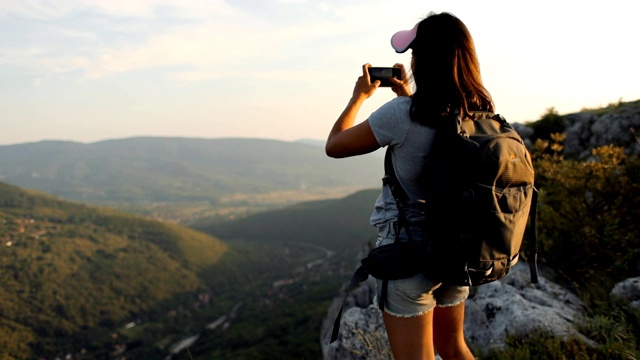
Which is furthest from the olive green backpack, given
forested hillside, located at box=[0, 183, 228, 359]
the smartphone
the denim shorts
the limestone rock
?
forested hillside, located at box=[0, 183, 228, 359]

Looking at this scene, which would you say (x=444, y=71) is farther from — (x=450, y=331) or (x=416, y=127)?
(x=450, y=331)

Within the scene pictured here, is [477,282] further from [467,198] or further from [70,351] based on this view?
[70,351]

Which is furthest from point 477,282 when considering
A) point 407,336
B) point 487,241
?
point 407,336

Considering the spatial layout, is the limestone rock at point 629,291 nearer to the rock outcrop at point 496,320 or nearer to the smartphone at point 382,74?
the rock outcrop at point 496,320

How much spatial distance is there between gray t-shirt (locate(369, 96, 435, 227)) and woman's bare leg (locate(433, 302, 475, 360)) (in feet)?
2.69

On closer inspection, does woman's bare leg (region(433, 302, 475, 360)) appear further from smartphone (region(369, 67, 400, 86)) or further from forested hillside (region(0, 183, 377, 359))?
forested hillside (region(0, 183, 377, 359))

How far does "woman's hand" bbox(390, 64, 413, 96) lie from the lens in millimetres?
2748

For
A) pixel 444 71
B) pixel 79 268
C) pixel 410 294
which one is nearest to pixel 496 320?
pixel 410 294

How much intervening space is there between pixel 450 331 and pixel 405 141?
1.41 metres

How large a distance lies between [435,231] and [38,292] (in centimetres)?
13615

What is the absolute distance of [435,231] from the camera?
2.25m

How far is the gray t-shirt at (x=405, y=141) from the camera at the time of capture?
7.49 ft

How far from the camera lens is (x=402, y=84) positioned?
2746mm

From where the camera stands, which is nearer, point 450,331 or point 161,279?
point 450,331
